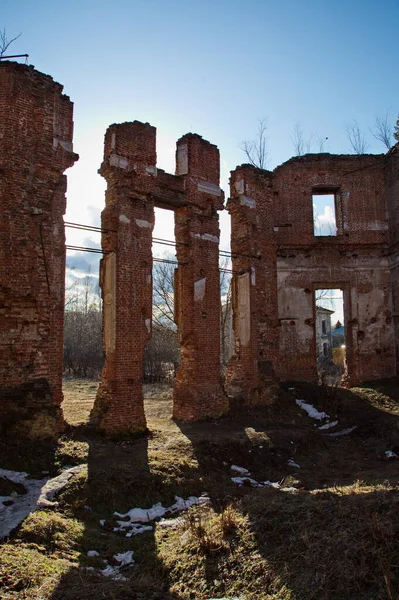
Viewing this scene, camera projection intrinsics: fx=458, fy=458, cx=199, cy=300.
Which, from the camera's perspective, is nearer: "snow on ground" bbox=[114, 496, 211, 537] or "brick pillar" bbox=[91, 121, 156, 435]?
"snow on ground" bbox=[114, 496, 211, 537]

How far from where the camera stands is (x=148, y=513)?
6.88 meters

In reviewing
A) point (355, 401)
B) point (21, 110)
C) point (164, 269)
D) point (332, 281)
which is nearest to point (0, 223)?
point (21, 110)

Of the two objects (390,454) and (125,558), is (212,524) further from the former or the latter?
(390,454)

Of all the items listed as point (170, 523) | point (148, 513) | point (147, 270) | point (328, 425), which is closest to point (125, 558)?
point (170, 523)

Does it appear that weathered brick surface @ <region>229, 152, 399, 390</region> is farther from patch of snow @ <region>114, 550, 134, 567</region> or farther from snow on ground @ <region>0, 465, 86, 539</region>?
patch of snow @ <region>114, 550, 134, 567</region>

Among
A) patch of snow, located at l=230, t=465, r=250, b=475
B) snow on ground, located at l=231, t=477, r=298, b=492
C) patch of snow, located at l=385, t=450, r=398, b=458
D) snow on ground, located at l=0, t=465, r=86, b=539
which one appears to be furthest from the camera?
patch of snow, located at l=385, t=450, r=398, b=458

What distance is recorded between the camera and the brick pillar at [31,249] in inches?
343

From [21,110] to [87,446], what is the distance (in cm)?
690

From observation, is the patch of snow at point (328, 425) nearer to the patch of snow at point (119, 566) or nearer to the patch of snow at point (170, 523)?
the patch of snow at point (170, 523)

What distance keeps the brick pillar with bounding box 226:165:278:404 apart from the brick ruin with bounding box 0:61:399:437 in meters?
0.04

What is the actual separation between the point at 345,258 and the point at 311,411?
22.3 feet

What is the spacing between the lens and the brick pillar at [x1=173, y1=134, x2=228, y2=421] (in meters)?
12.2

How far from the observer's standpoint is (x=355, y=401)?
14.2 m

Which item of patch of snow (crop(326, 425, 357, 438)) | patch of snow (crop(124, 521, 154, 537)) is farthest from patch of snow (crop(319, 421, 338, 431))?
patch of snow (crop(124, 521, 154, 537))
